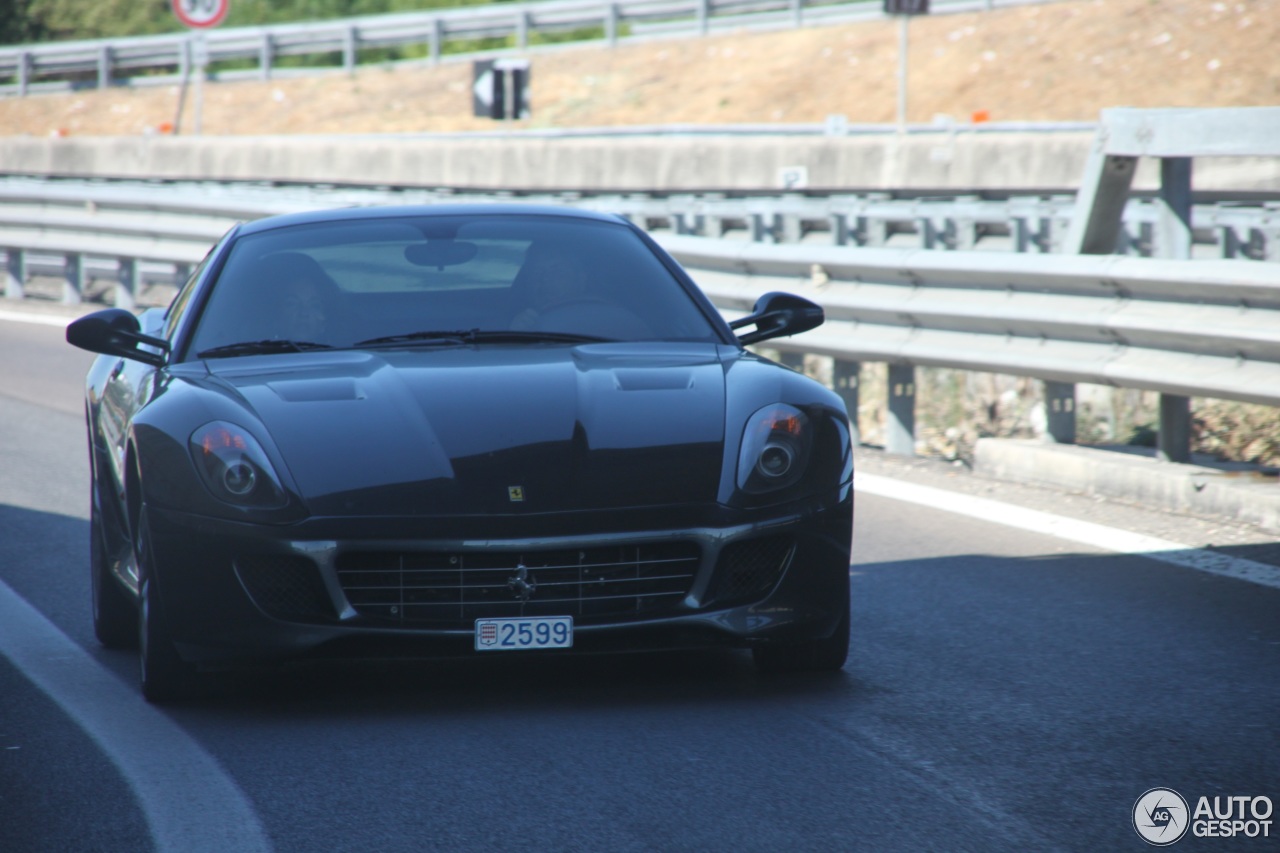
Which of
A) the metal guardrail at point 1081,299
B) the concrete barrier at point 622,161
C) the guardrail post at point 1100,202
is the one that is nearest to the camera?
the metal guardrail at point 1081,299

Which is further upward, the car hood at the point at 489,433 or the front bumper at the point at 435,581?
the car hood at the point at 489,433

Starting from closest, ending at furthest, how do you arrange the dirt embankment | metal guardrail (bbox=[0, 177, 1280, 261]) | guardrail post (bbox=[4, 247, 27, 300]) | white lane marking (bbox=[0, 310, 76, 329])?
metal guardrail (bbox=[0, 177, 1280, 261]) < white lane marking (bbox=[0, 310, 76, 329]) < guardrail post (bbox=[4, 247, 27, 300]) < the dirt embankment

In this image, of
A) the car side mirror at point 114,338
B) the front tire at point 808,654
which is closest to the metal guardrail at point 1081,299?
the front tire at point 808,654

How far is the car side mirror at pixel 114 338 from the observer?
5.73 meters

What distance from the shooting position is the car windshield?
19.1 feet

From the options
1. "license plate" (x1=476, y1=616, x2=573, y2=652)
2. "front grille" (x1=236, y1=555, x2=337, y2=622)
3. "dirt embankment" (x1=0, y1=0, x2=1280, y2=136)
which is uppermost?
"dirt embankment" (x1=0, y1=0, x2=1280, y2=136)

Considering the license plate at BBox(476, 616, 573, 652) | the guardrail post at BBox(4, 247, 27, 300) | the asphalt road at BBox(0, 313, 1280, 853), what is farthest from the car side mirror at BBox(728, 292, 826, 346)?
the guardrail post at BBox(4, 247, 27, 300)

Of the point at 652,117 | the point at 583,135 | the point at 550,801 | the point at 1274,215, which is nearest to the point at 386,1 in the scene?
the point at 652,117

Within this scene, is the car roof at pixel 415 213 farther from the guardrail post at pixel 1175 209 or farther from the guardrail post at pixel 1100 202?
the guardrail post at pixel 1100 202

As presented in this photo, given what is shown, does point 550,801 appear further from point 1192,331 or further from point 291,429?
point 1192,331

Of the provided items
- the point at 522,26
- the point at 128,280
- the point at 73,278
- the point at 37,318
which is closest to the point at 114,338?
the point at 37,318

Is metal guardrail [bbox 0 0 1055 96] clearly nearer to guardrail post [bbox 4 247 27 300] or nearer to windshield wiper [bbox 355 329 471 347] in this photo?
guardrail post [bbox 4 247 27 300]

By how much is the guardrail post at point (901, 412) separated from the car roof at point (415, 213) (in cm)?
382

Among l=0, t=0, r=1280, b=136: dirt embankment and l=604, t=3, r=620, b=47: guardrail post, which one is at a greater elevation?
l=604, t=3, r=620, b=47: guardrail post
